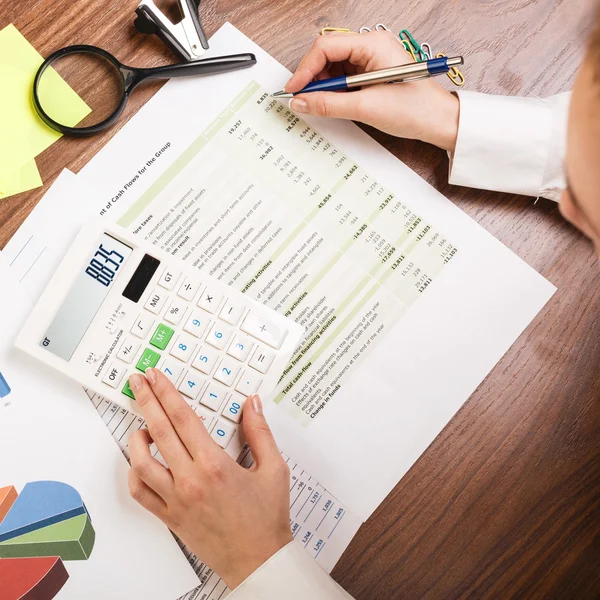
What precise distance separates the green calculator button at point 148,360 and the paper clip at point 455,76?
0.46m

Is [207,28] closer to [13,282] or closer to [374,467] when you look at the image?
[13,282]

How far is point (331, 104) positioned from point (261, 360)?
0.28 m

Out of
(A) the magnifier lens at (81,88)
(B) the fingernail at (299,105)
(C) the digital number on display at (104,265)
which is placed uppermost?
(A) the magnifier lens at (81,88)

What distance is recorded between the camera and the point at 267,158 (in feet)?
2.12

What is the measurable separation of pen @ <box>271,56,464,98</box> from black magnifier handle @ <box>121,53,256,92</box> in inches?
2.4

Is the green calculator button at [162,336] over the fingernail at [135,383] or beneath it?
over

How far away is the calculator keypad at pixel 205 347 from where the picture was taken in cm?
60

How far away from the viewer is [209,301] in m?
0.60

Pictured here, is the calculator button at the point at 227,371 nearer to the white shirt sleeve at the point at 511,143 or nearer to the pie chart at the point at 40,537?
the pie chart at the point at 40,537

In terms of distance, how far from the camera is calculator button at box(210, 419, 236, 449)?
60 centimetres

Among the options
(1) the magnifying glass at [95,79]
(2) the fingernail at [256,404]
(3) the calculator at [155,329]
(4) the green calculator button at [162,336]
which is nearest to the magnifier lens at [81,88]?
(1) the magnifying glass at [95,79]

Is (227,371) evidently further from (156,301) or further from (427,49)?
(427,49)

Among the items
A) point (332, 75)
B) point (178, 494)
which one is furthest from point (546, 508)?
point (332, 75)

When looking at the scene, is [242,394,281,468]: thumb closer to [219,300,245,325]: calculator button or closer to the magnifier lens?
[219,300,245,325]: calculator button
